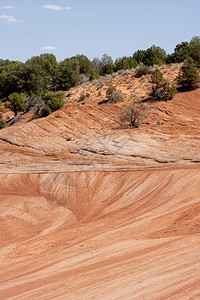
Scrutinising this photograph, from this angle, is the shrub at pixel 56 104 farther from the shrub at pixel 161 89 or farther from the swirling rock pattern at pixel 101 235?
the swirling rock pattern at pixel 101 235

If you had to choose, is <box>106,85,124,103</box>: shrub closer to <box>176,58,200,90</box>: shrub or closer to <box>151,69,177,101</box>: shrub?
<box>151,69,177,101</box>: shrub

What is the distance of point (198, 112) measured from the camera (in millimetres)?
29531

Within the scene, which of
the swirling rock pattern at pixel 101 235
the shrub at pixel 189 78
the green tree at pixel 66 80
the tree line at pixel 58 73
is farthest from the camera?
the tree line at pixel 58 73

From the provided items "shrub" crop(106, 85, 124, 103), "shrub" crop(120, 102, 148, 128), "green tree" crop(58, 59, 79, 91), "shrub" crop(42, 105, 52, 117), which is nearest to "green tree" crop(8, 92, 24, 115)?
"shrub" crop(42, 105, 52, 117)

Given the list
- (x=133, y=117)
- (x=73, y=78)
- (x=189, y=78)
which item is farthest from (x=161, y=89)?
(x=73, y=78)

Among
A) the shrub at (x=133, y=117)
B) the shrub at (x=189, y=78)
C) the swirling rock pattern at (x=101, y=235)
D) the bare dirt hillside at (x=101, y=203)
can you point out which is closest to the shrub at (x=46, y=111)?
the bare dirt hillside at (x=101, y=203)

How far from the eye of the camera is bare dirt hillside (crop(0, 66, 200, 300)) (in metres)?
10.4

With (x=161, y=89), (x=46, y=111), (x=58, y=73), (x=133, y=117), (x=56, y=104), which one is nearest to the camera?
(x=133, y=117)

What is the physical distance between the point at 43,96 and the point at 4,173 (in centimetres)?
1463

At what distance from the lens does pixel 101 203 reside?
1889 cm

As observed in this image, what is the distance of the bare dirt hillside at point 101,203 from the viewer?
34.1ft

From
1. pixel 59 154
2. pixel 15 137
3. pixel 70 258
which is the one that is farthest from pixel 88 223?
pixel 15 137

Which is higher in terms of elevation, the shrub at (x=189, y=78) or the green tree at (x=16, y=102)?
the shrub at (x=189, y=78)

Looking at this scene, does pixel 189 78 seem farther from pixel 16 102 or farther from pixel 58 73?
pixel 58 73
